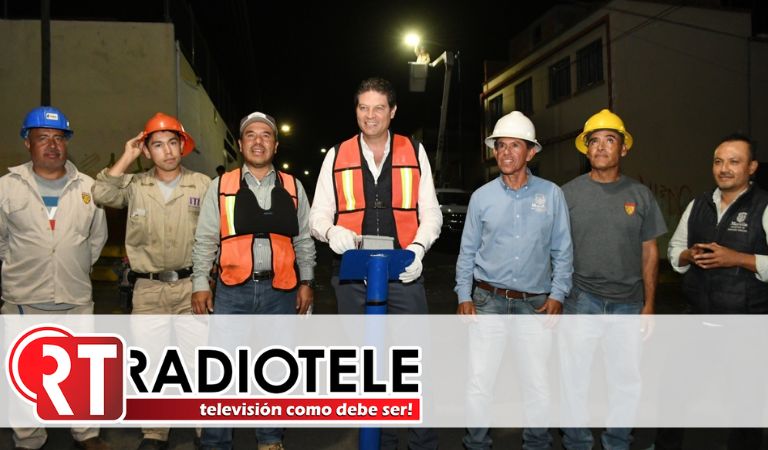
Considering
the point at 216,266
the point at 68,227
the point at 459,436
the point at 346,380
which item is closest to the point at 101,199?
the point at 68,227

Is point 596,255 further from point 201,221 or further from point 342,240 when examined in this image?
point 201,221

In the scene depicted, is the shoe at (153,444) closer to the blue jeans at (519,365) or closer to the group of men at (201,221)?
the group of men at (201,221)

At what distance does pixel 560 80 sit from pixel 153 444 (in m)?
22.1

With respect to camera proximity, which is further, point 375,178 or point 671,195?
point 671,195

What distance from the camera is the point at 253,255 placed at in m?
3.72

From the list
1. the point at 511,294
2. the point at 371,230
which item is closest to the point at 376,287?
the point at 371,230

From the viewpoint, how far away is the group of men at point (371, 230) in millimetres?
3502

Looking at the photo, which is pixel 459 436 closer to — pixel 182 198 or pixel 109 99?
pixel 182 198

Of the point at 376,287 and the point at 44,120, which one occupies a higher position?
the point at 44,120

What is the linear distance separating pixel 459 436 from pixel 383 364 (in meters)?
1.83

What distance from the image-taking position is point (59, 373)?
12.7ft

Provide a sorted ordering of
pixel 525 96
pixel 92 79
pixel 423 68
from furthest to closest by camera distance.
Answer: pixel 525 96 < pixel 423 68 < pixel 92 79

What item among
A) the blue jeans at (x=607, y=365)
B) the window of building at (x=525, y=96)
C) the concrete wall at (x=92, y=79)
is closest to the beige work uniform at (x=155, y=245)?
the blue jeans at (x=607, y=365)

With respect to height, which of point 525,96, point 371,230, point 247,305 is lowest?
point 247,305
